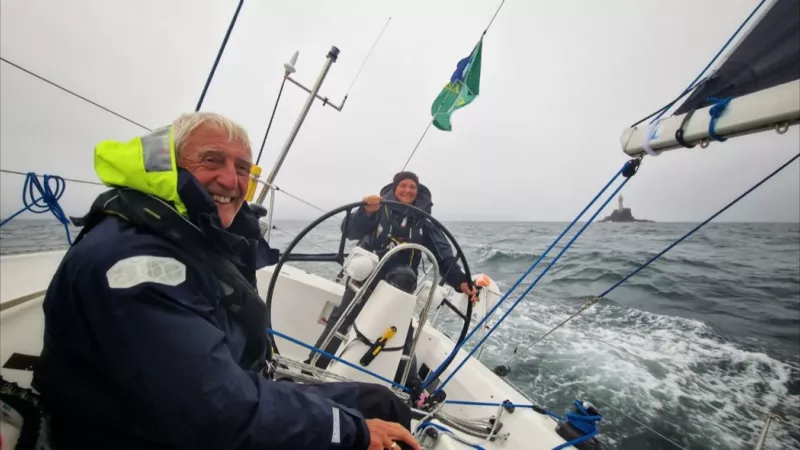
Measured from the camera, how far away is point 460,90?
4.64m

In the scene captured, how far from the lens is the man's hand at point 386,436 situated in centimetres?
92

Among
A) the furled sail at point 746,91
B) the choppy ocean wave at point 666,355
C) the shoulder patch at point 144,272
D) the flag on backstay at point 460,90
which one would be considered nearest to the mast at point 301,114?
the choppy ocean wave at point 666,355

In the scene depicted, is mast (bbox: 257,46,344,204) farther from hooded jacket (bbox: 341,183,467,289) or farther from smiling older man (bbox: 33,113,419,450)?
smiling older man (bbox: 33,113,419,450)

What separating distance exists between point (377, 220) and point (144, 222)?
6.72ft

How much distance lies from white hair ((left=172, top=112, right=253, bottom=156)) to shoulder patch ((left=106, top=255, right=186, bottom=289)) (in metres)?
0.46

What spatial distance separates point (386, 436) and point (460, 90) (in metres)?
4.61

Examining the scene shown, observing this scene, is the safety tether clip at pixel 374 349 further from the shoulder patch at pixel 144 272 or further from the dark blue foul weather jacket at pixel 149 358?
the shoulder patch at pixel 144 272

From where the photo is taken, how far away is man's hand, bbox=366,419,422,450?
0.92 metres

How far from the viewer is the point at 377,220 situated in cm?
278

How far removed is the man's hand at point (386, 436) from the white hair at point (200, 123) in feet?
3.44

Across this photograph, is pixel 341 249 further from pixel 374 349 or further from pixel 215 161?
pixel 215 161

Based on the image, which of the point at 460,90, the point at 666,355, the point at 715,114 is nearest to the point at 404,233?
the point at 715,114

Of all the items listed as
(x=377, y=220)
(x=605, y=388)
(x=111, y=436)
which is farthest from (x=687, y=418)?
(x=111, y=436)

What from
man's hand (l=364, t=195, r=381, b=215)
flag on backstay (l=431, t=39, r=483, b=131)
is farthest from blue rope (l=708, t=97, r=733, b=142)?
flag on backstay (l=431, t=39, r=483, b=131)
